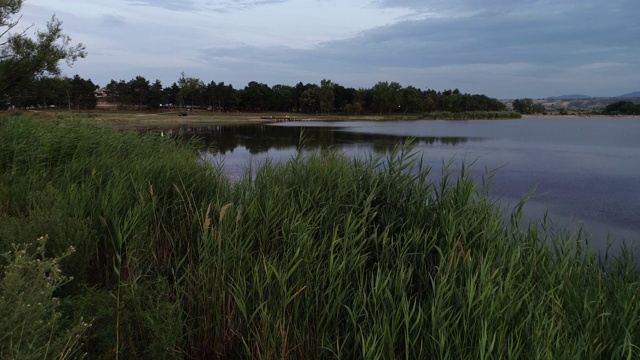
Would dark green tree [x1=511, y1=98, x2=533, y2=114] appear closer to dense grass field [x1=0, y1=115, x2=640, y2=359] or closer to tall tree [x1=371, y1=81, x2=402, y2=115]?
tall tree [x1=371, y1=81, x2=402, y2=115]

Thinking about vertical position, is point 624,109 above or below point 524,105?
below

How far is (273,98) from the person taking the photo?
102 meters

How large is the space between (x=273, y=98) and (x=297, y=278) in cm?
9944

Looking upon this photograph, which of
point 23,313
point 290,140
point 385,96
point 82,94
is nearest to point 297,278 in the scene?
point 23,313

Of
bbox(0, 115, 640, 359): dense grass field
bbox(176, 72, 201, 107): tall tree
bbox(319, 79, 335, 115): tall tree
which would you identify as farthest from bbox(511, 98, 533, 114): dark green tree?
bbox(0, 115, 640, 359): dense grass field

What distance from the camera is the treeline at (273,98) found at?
82.9 meters

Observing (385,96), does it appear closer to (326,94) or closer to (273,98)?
(326,94)

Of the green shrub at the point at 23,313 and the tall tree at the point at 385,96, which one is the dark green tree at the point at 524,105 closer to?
the tall tree at the point at 385,96

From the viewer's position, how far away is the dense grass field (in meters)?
3.36

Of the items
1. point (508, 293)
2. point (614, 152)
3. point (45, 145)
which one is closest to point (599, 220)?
point (508, 293)

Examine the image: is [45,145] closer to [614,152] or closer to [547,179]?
[547,179]

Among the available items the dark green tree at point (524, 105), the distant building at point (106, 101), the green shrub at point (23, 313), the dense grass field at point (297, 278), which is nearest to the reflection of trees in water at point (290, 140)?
the dense grass field at point (297, 278)

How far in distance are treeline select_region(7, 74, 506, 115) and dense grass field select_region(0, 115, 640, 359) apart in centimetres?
7226

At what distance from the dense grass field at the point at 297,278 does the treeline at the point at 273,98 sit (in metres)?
72.3
